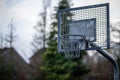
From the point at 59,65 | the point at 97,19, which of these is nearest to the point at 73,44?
the point at 97,19

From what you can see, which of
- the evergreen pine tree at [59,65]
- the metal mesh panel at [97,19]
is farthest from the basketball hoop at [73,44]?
the evergreen pine tree at [59,65]

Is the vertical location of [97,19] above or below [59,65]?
above

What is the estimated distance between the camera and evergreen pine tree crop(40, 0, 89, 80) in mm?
19562

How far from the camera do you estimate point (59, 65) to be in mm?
19656

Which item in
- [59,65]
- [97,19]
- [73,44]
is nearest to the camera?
[97,19]

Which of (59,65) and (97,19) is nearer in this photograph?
(97,19)

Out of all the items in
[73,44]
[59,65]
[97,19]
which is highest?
[97,19]

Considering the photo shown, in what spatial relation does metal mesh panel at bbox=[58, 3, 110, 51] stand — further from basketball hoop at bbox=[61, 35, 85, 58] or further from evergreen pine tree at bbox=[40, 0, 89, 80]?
evergreen pine tree at bbox=[40, 0, 89, 80]

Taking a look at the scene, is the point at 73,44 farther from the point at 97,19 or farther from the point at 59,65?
the point at 59,65

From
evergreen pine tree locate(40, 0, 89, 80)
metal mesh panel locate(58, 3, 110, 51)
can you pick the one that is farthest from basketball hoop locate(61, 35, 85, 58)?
evergreen pine tree locate(40, 0, 89, 80)

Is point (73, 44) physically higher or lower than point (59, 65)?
higher

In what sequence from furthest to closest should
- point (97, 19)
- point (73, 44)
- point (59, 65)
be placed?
point (59, 65), point (73, 44), point (97, 19)

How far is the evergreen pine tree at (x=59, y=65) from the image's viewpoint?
1956 cm

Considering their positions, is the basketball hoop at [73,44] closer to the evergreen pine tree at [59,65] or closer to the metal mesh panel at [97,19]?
the metal mesh panel at [97,19]
